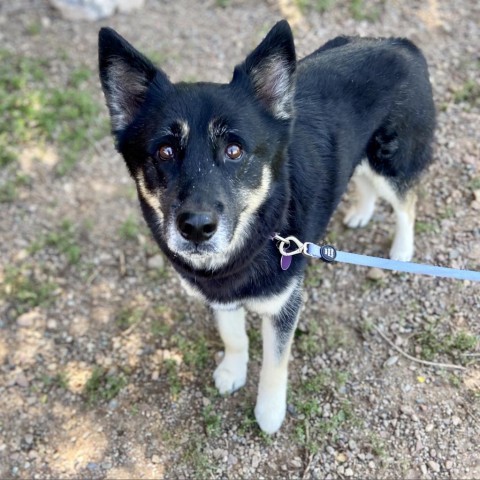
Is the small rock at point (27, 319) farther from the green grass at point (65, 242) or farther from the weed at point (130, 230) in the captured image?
the weed at point (130, 230)

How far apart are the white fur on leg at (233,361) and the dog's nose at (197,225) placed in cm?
122

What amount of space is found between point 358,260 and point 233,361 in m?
1.26

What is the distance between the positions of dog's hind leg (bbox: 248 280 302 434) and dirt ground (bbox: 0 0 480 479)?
0.15 metres

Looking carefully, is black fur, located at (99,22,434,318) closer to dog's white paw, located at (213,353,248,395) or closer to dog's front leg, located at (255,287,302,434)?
dog's front leg, located at (255,287,302,434)

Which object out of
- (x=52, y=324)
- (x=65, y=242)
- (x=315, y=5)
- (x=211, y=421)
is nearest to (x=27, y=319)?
(x=52, y=324)

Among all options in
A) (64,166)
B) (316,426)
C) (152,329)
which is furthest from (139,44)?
(316,426)

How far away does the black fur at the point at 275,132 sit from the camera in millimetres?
2764

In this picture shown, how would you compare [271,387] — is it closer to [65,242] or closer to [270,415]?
[270,415]

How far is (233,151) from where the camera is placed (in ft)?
9.18

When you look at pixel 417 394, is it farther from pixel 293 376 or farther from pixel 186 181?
pixel 186 181

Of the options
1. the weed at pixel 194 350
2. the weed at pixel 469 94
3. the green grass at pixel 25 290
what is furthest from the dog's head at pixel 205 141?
the weed at pixel 469 94

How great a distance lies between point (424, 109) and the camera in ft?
12.6

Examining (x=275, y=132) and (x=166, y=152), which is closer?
(x=166, y=152)

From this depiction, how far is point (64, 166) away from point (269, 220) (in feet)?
9.75
